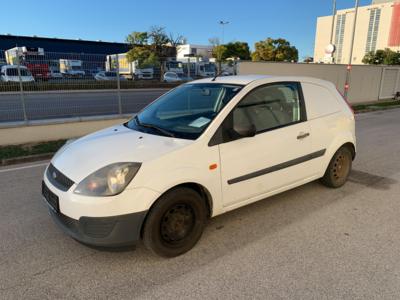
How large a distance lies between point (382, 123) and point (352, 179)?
6.87 metres

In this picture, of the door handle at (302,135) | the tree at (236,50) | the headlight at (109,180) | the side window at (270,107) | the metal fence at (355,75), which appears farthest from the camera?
the tree at (236,50)

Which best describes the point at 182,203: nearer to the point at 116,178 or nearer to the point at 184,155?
the point at 184,155

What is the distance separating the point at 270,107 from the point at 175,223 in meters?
1.73

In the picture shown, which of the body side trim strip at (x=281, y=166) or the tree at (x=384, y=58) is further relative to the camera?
the tree at (x=384, y=58)

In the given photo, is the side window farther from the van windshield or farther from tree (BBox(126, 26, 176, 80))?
tree (BBox(126, 26, 176, 80))

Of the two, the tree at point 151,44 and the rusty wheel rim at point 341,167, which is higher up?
the tree at point 151,44

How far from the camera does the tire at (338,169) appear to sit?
4547 mm

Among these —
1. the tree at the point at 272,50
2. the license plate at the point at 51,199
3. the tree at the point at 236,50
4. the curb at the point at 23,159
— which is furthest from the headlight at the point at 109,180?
the tree at the point at 236,50

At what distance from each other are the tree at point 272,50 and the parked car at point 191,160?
55.0 m

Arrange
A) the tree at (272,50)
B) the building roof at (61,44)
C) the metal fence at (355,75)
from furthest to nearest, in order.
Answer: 1. the building roof at (61,44)
2. the tree at (272,50)
3. the metal fence at (355,75)

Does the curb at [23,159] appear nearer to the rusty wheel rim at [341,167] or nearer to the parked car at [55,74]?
the parked car at [55,74]

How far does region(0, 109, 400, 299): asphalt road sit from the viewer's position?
257 centimetres

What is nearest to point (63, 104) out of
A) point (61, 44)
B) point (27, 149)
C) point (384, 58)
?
point (27, 149)

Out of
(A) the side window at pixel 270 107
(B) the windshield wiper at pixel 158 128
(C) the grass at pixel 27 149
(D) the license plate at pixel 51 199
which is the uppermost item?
(A) the side window at pixel 270 107
